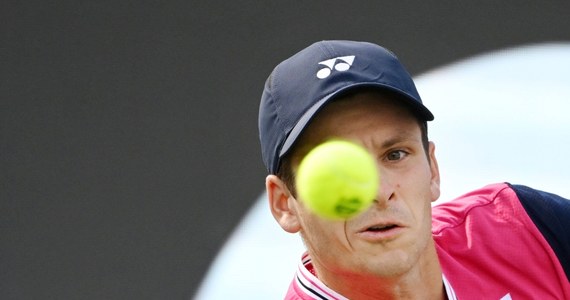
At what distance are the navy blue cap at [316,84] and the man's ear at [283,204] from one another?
4 centimetres

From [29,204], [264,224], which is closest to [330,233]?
[264,224]

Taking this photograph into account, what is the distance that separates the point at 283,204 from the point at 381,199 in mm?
322

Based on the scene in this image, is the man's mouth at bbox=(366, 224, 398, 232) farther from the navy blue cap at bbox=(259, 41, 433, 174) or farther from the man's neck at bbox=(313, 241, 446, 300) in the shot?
the navy blue cap at bbox=(259, 41, 433, 174)

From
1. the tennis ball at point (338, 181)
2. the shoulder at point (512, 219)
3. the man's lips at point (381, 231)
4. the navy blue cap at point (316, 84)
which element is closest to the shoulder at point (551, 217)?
the shoulder at point (512, 219)

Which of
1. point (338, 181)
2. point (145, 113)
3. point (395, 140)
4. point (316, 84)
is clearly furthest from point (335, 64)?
point (145, 113)

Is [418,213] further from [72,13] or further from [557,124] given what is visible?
[72,13]

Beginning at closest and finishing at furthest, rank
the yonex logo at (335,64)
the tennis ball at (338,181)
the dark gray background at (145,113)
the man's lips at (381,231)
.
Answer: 1. the tennis ball at (338,181)
2. the man's lips at (381,231)
3. the yonex logo at (335,64)
4. the dark gray background at (145,113)

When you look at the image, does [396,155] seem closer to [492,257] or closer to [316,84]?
[316,84]

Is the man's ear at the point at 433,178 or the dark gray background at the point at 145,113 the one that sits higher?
the man's ear at the point at 433,178

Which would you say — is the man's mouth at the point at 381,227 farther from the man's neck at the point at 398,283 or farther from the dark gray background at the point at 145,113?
the dark gray background at the point at 145,113

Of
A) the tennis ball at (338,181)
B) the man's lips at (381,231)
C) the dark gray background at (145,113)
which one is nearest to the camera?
the tennis ball at (338,181)

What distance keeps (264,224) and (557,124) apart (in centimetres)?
96

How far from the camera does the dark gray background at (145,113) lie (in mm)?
3016

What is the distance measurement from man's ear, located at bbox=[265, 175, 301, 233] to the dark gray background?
3.21ft
